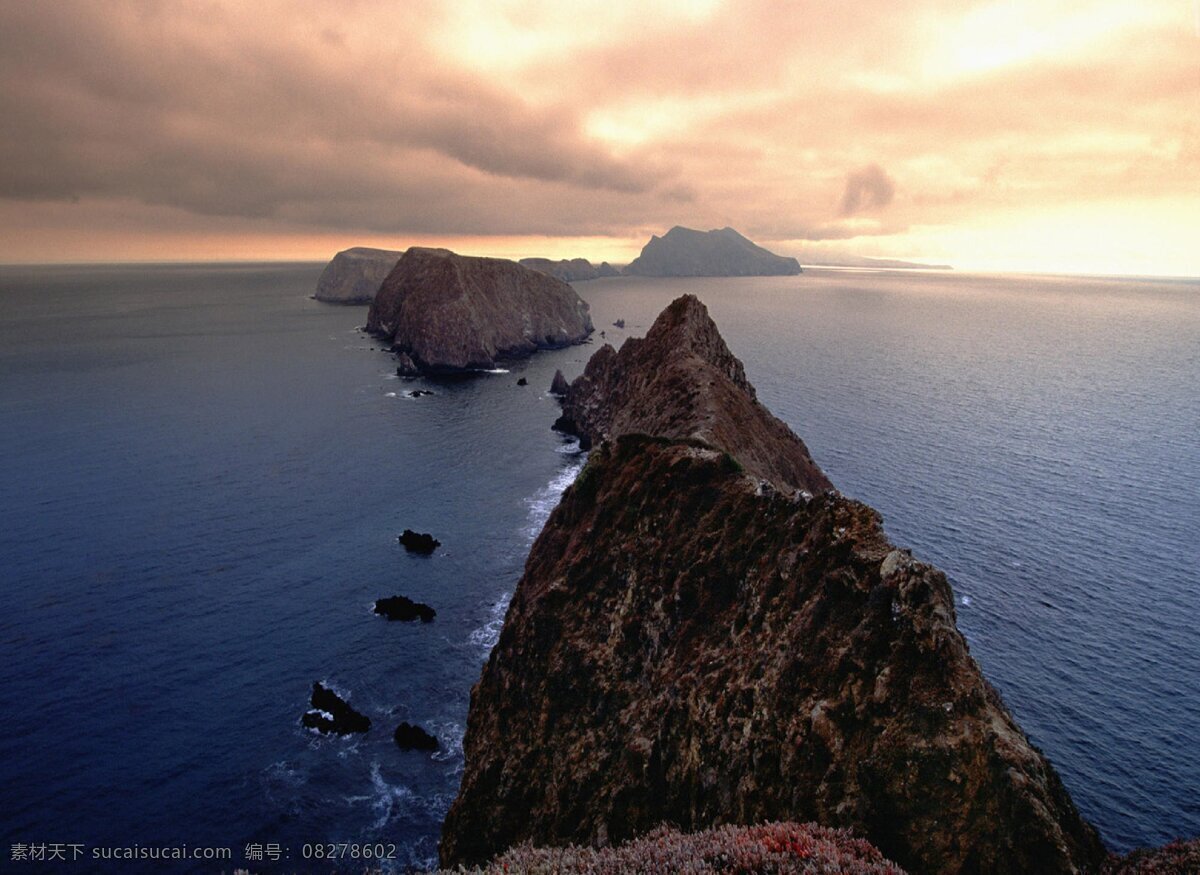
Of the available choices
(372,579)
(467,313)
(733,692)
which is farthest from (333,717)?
(467,313)

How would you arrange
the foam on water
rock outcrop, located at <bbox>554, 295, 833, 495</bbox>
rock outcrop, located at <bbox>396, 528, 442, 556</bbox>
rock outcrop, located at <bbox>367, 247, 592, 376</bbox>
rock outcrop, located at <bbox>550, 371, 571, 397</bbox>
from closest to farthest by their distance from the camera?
rock outcrop, located at <bbox>554, 295, 833, 495</bbox> → the foam on water → rock outcrop, located at <bbox>396, 528, 442, 556</bbox> → rock outcrop, located at <bbox>550, 371, 571, 397</bbox> → rock outcrop, located at <bbox>367, 247, 592, 376</bbox>

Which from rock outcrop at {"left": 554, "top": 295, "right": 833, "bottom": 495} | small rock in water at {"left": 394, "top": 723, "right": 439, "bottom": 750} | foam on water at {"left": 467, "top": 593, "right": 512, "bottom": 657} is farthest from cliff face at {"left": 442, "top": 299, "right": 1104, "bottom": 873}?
foam on water at {"left": 467, "top": 593, "right": 512, "bottom": 657}

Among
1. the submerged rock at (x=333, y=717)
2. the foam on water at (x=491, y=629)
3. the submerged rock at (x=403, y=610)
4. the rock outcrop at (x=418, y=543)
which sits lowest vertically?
the submerged rock at (x=333, y=717)

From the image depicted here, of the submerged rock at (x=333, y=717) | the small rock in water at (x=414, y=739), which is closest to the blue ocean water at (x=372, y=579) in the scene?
the small rock in water at (x=414, y=739)

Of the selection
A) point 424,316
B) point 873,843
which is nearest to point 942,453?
point 873,843

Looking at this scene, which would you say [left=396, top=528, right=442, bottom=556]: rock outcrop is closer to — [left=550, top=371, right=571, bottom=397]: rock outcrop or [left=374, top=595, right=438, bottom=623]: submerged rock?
[left=374, top=595, right=438, bottom=623]: submerged rock

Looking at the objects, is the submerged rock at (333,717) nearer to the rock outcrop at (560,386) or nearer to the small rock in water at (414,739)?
the small rock in water at (414,739)

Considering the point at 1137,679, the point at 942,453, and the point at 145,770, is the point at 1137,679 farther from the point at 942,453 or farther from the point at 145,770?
the point at 145,770
